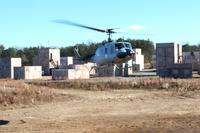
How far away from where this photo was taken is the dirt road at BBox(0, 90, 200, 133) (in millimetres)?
18078

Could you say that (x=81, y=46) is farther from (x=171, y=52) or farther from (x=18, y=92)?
(x=18, y=92)

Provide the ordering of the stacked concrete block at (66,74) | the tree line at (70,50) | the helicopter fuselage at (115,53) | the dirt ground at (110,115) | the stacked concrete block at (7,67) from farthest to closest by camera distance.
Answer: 1. the tree line at (70,50)
2. the stacked concrete block at (7,67)
3. the stacked concrete block at (66,74)
4. the helicopter fuselage at (115,53)
5. the dirt ground at (110,115)

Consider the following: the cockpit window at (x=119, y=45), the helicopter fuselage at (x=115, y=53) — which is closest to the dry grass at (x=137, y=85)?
the helicopter fuselage at (x=115, y=53)

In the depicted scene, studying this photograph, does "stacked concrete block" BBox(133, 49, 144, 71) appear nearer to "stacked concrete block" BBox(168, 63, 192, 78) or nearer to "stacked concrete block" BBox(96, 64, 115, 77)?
"stacked concrete block" BBox(96, 64, 115, 77)

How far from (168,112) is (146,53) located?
9615 cm

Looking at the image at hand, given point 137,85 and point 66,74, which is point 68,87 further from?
point 66,74

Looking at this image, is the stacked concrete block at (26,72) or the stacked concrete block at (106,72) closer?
the stacked concrete block at (106,72)

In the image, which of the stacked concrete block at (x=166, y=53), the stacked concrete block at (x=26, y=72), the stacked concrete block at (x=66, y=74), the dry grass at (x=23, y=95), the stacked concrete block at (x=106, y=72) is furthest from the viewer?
the stacked concrete block at (x=166, y=53)

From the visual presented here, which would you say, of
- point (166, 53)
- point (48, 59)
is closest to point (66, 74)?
point (166, 53)

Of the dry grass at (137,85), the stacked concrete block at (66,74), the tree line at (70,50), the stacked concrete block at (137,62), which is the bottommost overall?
the dry grass at (137,85)

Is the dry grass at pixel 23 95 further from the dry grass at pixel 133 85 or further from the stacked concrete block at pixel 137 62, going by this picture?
the stacked concrete block at pixel 137 62

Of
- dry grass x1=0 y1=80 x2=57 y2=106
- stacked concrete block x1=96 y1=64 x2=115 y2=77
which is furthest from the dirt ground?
stacked concrete block x1=96 y1=64 x2=115 y2=77

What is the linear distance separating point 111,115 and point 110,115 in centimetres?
4

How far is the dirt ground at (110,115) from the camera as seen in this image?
18016 mm
